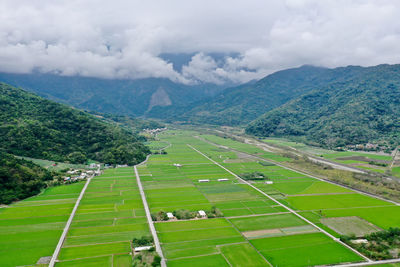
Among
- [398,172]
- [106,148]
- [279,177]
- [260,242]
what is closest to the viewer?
[260,242]

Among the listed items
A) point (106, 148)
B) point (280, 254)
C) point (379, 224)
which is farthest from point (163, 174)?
point (379, 224)

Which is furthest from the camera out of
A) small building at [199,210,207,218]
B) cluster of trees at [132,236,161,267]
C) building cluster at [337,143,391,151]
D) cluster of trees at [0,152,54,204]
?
building cluster at [337,143,391,151]

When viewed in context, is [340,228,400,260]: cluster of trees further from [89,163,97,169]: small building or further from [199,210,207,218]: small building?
[89,163,97,169]: small building

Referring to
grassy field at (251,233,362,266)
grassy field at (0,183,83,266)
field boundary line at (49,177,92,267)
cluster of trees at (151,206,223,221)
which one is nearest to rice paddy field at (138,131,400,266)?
grassy field at (251,233,362,266)

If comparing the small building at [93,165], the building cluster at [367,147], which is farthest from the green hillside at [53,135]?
the building cluster at [367,147]

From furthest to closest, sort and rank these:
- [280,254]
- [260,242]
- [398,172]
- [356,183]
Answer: [398,172]
[356,183]
[260,242]
[280,254]

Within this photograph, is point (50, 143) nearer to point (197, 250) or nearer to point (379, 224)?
point (197, 250)

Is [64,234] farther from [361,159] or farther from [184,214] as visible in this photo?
[361,159]
